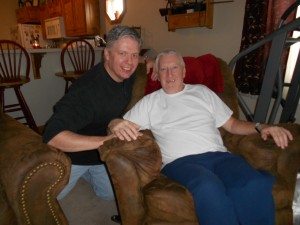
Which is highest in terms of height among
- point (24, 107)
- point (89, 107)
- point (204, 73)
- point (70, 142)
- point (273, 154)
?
point (204, 73)

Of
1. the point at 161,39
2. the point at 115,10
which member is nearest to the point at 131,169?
the point at 161,39

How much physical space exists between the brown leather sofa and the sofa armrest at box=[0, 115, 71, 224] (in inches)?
8.0

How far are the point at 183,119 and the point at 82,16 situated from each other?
3999mm

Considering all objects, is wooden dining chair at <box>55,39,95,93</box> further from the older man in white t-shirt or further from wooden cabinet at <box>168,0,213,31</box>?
the older man in white t-shirt

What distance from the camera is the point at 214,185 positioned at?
42.6 inches

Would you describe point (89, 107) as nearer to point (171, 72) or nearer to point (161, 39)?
point (171, 72)

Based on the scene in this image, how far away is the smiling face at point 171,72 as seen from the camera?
1.44 m

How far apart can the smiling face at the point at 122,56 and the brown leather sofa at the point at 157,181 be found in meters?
0.37

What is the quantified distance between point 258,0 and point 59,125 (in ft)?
7.49

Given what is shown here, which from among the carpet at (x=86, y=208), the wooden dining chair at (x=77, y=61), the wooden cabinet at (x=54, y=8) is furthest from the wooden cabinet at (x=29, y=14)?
the carpet at (x=86, y=208)

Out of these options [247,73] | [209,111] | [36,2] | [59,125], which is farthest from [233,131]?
[36,2]

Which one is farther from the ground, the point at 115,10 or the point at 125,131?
the point at 115,10

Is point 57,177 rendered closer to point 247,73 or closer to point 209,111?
point 209,111

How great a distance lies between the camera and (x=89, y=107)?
4.25 ft
